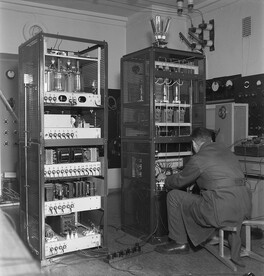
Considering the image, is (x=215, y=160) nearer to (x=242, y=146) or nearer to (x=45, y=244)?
(x=242, y=146)

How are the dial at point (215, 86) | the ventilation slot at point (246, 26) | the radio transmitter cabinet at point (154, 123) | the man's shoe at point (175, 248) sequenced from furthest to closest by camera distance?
the dial at point (215, 86), the ventilation slot at point (246, 26), the radio transmitter cabinet at point (154, 123), the man's shoe at point (175, 248)

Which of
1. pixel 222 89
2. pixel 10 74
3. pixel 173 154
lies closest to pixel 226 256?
pixel 173 154

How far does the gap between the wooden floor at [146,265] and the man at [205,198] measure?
15 centimetres

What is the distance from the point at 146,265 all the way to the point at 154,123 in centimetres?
146

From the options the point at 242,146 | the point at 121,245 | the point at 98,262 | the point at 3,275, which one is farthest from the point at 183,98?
the point at 3,275

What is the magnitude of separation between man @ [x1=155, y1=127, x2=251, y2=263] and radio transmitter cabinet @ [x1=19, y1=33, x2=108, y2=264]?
71 centimetres

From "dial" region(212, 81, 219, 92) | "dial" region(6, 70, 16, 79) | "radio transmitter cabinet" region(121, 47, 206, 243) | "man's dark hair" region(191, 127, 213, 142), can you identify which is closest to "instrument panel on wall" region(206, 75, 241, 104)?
"dial" region(212, 81, 219, 92)

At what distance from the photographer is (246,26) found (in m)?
5.24

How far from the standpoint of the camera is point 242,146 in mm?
4309

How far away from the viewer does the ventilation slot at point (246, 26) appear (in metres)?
5.20

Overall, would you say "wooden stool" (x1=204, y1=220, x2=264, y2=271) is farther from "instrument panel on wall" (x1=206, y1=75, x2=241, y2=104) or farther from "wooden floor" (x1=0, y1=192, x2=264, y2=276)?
"instrument panel on wall" (x1=206, y1=75, x2=241, y2=104)

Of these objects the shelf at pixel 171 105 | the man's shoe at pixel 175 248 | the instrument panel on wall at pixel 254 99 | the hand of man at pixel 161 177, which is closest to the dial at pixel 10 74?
the shelf at pixel 171 105

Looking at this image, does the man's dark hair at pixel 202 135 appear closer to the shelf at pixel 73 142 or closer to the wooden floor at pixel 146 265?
the shelf at pixel 73 142

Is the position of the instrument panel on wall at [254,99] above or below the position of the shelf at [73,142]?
above
